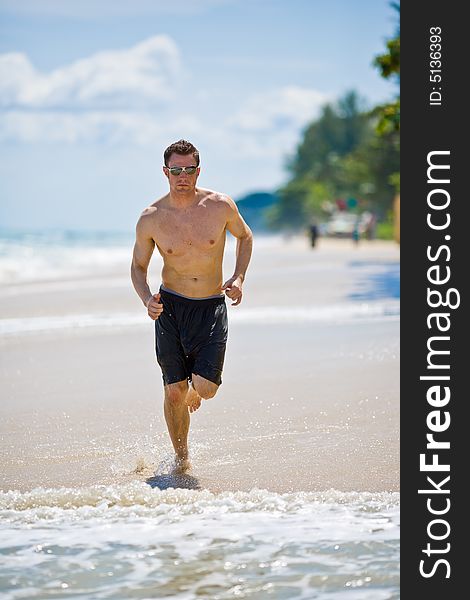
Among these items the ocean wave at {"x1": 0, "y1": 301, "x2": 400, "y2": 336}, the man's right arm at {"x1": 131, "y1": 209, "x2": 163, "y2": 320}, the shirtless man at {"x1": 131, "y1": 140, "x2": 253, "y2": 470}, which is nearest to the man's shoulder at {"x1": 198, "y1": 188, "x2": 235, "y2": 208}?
the shirtless man at {"x1": 131, "y1": 140, "x2": 253, "y2": 470}

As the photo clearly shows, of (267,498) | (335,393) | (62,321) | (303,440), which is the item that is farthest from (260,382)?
(62,321)

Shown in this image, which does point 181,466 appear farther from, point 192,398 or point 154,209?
point 154,209

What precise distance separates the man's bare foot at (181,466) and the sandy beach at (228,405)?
0.17ft

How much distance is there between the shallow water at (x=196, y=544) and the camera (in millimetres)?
5039

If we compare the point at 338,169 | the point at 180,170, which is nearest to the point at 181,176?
the point at 180,170

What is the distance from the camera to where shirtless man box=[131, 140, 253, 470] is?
7.02 metres

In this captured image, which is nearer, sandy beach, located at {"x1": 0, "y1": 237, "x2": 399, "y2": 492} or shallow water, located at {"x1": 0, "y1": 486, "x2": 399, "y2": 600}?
shallow water, located at {"x1": 0, "y1": 486, "x2": 399, "y2": 600}

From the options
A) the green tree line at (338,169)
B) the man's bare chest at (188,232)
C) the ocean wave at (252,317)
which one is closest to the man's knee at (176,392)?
the man's bare chest at (188,232)

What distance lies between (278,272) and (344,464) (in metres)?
20.3

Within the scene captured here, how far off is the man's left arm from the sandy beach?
1.04 metres

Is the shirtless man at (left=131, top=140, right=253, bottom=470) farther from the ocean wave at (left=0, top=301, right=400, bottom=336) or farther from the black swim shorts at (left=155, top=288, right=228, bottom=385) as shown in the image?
the ocean wave at (left=0, top=301, right=400, bottom=336)

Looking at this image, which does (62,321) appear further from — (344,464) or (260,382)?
(344,464)

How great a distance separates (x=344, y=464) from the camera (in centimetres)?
703

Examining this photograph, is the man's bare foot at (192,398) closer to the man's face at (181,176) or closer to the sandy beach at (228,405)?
the sandy beach at (228,405)
